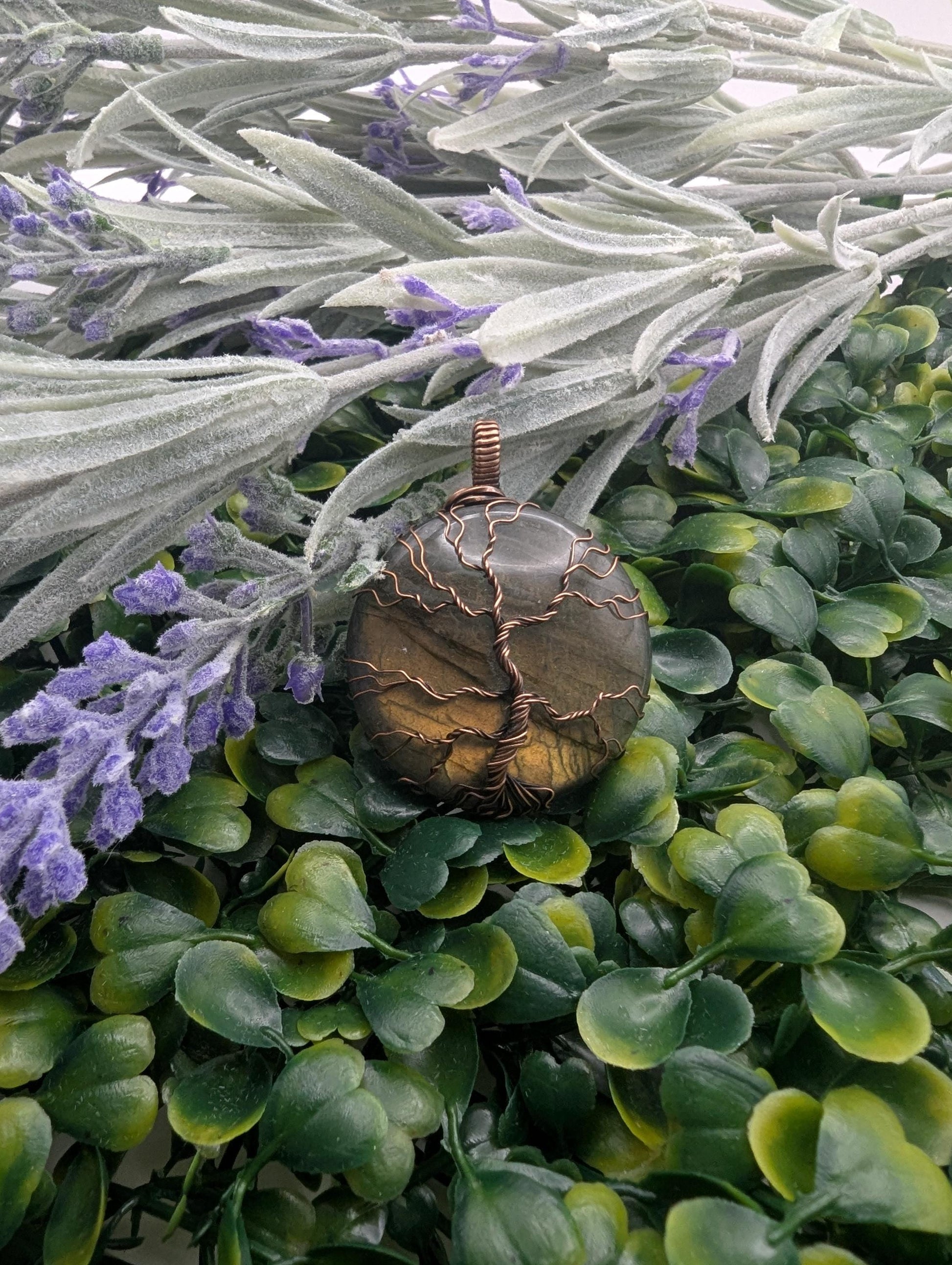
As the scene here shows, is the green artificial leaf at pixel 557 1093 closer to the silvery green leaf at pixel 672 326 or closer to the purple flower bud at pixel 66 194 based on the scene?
the silvery green leaf at pixel 672 326

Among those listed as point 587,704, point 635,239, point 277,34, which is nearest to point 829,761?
point 587,704

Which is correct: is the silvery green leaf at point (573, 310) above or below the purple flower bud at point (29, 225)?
below

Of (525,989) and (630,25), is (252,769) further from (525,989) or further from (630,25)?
(630,25)

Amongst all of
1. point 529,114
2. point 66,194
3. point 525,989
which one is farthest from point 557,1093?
point 529,114

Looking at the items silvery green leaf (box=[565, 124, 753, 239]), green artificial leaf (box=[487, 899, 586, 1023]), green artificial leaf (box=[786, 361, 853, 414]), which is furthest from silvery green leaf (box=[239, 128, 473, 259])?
green artificial leaf (box=[487, 899, 586, 1023])

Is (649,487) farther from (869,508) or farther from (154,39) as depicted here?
(154,39)

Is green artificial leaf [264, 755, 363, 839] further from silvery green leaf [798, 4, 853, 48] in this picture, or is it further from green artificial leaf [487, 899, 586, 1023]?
silvery green leaf [798, 4, 853, 48]

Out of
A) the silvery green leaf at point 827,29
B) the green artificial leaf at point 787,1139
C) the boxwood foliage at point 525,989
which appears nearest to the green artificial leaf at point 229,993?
the boxwood foliage at point 525,989
